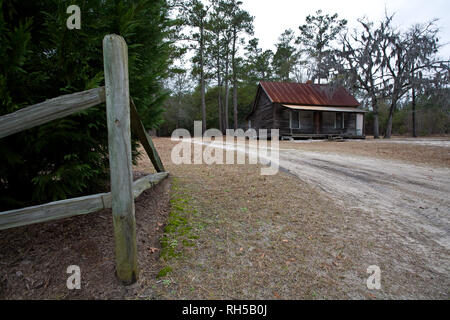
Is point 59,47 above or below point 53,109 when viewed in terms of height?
above

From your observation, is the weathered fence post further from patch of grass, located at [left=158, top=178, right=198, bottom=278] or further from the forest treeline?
the forest treeline

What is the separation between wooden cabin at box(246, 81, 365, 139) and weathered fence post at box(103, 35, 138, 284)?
1923 centimetres

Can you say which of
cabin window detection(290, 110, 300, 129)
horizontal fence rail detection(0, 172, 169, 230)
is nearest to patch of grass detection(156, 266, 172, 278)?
horizontal fence rail detection(0, 172, 169, 230)

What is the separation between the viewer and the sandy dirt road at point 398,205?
2691mm

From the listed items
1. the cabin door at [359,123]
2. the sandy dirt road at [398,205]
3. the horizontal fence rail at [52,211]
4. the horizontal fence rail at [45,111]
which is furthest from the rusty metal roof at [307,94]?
the horizontal fence rail at [52,211]

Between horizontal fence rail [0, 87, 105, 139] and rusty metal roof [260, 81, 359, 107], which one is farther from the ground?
rusty metal roof [260, 81, 359, 107]

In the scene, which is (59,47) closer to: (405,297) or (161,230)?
(161,230)

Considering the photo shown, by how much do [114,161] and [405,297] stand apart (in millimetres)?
3036

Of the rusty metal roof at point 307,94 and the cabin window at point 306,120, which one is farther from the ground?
the rusty metal roof at point 307,94

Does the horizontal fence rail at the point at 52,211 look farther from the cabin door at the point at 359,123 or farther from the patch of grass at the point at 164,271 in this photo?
the cabin door at the point at 359,123

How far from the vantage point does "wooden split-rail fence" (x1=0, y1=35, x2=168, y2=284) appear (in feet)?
6.07

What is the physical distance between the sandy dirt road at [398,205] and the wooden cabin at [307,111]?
14361 millimetres

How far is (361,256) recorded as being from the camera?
2.69 m
